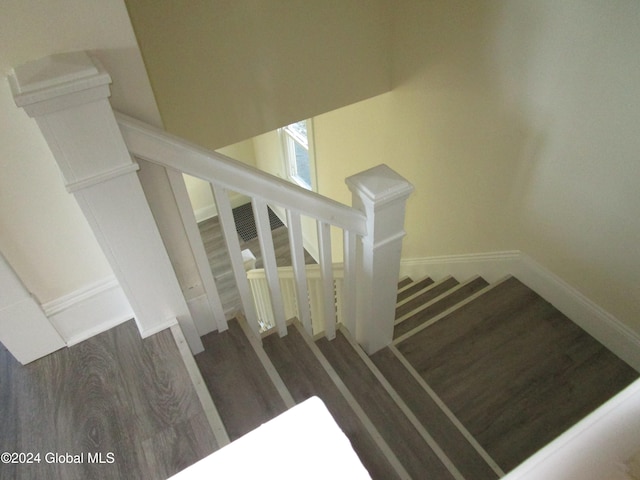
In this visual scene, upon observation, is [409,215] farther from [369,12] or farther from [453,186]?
[369,12]

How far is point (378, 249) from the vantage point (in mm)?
1452

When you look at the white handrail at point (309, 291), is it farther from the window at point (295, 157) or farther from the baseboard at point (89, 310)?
the window at point (295, 157)

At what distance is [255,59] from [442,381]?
1894 millimetres

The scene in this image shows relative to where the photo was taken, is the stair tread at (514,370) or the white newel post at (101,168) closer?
the white newel post at (101,168)

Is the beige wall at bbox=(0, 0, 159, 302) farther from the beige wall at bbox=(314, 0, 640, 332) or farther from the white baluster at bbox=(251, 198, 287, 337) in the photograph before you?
the beige wall at bbox=(314, 0, 640, 332)

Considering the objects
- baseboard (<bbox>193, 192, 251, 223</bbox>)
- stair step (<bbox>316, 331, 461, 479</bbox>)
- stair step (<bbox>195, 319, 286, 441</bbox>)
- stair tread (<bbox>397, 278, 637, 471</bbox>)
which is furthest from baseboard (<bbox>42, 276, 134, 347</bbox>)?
baseboard (<bbox>193, 192, 251, 223</bbox>)

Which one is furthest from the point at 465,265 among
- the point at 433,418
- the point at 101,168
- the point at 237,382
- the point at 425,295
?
the point at 101,168

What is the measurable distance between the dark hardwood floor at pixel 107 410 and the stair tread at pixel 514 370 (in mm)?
1117

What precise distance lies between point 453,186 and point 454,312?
77 cm

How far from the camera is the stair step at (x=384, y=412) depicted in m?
1.51

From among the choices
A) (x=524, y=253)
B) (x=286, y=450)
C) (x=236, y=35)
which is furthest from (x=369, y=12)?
(x=286, y=450)

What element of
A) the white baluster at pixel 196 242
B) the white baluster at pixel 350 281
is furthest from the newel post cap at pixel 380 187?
the white baluster at pixel 196 242

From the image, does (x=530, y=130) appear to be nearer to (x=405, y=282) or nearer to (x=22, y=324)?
(x=405, y=282)

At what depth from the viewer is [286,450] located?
0.39m
